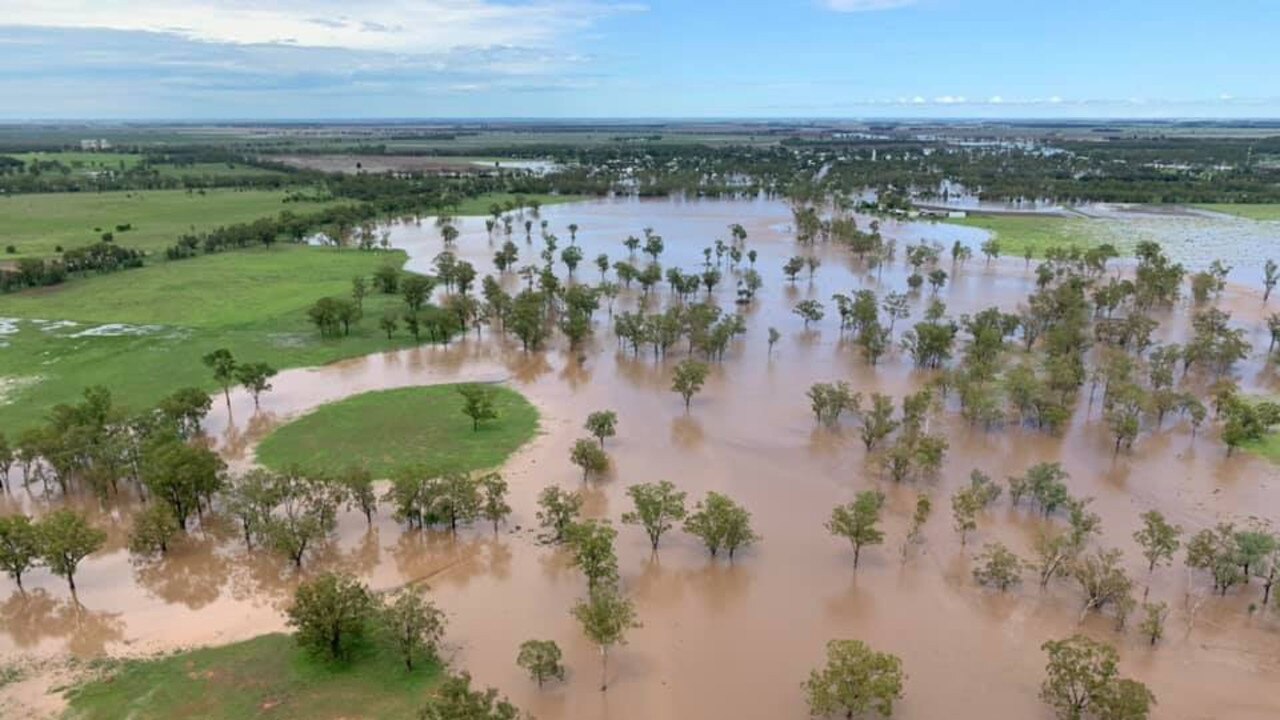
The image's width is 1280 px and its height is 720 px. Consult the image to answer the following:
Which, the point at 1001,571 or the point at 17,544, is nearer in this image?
the point at 17,544

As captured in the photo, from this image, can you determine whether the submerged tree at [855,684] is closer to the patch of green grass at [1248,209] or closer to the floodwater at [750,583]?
the floodwater at [750,583]

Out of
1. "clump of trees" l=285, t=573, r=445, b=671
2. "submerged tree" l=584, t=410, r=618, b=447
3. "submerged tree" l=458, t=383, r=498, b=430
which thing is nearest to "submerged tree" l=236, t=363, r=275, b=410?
"submerged tree" l=458, t=383, r=498, b=430

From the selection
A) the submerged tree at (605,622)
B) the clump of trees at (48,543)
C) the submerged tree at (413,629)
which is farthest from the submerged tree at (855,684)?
the clump of trees at (48,543)

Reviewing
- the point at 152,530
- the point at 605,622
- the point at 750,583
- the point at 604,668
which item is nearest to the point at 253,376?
the point at 152,530

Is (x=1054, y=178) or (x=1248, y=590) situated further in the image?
(x=1054, y=178)

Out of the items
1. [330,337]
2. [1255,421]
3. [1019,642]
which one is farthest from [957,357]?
[330,337]

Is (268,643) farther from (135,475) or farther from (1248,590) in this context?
(1248,590)

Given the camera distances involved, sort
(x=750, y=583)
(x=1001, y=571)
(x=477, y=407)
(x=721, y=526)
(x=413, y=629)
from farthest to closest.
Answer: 1. (x=477, y=407)
2. (x=721, y=526)
3. (x=750, y=583)
4. (x=1001, y=571)
5. (x=413, y=629)

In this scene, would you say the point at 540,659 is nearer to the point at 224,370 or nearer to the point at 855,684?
the point at 855,684
